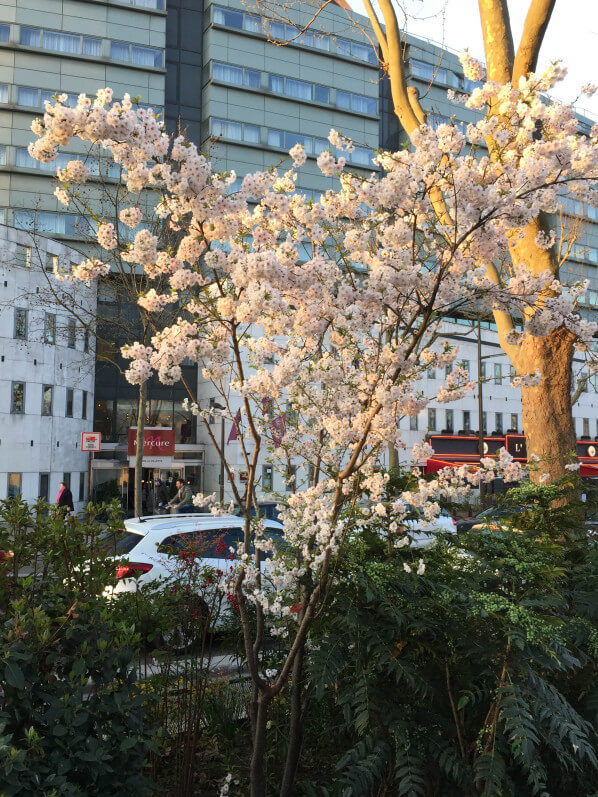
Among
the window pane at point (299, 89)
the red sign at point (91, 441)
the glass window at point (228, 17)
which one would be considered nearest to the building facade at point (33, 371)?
the red sign at point (91, 441)

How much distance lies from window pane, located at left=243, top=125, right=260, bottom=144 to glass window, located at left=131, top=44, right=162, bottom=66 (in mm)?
6807

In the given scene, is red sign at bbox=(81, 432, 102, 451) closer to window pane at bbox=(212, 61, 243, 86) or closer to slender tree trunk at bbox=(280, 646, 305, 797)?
slender tree trunk at bbox=(280, 646, 305, 797)

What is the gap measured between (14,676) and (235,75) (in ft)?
166

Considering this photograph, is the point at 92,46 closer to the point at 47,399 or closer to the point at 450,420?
the point at 47,399

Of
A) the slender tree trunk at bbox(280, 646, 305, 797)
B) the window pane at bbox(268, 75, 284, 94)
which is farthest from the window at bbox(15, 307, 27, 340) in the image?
the slender tree trunk at bbox(280, 646, 305, 797)

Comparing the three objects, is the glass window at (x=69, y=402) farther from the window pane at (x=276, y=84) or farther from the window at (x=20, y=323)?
the window pane at (x=276, y=84)

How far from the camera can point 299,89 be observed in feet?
165

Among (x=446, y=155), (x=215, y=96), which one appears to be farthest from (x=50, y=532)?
(x=215, y=96)

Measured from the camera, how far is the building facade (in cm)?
3042

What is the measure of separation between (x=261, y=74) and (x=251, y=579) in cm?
5075

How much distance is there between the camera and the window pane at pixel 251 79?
48.3 metres

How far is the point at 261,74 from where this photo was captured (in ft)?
160

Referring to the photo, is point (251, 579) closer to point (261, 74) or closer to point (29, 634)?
point (29, 634)

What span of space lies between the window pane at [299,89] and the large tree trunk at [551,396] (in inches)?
1854
